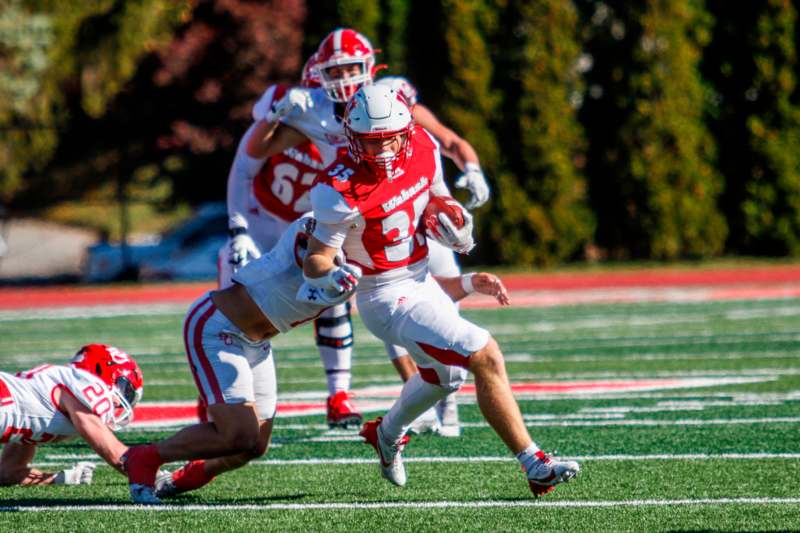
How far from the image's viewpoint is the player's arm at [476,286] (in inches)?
208

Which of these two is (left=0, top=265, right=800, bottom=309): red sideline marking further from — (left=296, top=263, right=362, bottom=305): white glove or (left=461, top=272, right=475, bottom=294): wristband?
(left=296, top=263, right=362, bottom=305): white glove

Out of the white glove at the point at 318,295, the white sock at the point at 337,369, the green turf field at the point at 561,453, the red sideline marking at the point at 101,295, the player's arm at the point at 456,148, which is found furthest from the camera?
the red sideline marking at the point at 101,295

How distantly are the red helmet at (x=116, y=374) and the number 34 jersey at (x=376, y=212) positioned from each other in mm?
1071

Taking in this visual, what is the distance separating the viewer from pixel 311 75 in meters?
7.06

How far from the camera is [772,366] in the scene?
9172 millimetres

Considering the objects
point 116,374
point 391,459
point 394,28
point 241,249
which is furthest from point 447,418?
point 394,28

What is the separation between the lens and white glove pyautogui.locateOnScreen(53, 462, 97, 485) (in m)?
5.67

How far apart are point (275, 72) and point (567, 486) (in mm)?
19474

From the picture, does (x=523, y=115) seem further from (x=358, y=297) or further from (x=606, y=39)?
(x=358, y=297)

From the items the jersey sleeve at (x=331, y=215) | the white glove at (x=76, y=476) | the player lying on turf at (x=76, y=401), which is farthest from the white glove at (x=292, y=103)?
the white glove at (x=76, y=476)

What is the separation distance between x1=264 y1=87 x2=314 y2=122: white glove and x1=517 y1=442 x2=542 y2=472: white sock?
2.58 metres

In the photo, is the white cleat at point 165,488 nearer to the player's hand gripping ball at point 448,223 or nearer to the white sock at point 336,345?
the player's hand gripping ball at point 448,223

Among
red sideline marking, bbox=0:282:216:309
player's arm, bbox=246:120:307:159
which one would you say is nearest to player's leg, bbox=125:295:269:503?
player's arm, bbox=246:120:307:159

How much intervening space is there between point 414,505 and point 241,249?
2.13 metres
